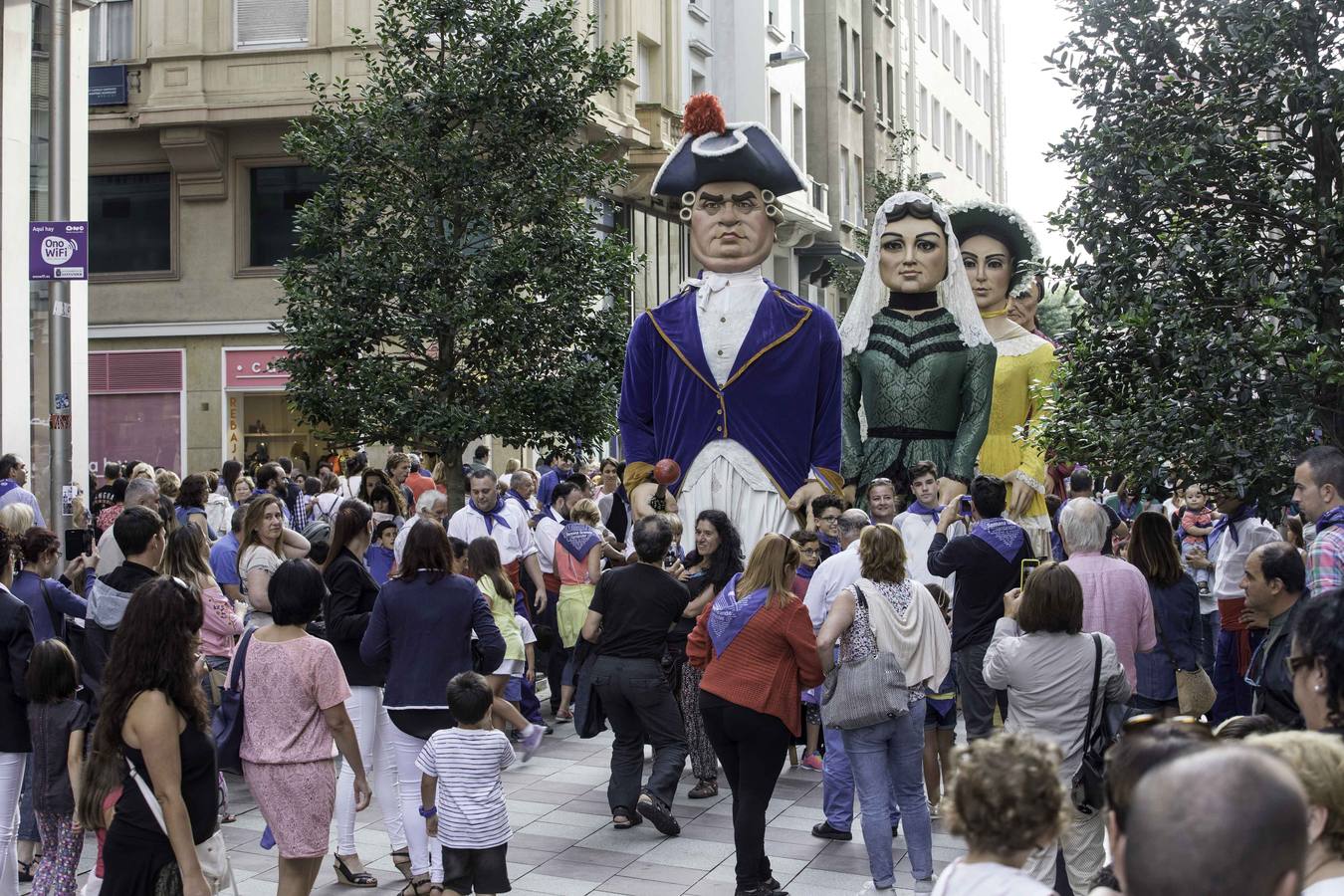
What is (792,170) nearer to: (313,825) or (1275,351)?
(1275,351)

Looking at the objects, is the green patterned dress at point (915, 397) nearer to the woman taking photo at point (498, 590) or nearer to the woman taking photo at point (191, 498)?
the woman taking photo at point (498, 590)

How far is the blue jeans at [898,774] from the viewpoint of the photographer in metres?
6.93

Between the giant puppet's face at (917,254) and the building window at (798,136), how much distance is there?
27.0m

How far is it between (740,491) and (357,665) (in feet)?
7.83

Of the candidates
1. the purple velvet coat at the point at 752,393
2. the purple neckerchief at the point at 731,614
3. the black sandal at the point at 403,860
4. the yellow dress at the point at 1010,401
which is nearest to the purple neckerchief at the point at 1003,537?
the purple velvet coat at the point at 752,393

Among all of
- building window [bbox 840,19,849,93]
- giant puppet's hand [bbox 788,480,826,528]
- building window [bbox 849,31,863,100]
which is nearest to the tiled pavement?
giant puppet's hand [bbox 788,480,826,528]

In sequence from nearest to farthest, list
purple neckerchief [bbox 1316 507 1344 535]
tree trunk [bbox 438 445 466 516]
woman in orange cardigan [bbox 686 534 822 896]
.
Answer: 1. purple neckerchief [bbox 1316 507 1344 535]
2. woman in orange cardigan [bbox 686 534 822 896]
3. tree trunk [bbox 438 445 466 516]

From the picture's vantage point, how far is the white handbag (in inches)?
192

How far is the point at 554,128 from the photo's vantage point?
45.2 feet

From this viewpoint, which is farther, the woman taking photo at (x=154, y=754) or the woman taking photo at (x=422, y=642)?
the woman taking photo at (x=422, y=642)

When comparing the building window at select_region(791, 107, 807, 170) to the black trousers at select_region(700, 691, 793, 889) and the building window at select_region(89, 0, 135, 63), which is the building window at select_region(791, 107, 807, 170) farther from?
the black trousers at select_region(700, 691, 793, 889)

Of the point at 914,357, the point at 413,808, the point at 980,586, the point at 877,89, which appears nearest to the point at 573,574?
the point at 914,357

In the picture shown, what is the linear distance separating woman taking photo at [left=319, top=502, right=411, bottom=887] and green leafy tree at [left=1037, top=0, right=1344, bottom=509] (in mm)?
3406

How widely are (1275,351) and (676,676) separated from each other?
4.49 metres
